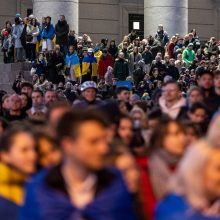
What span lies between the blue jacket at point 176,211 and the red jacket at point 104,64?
2619cm

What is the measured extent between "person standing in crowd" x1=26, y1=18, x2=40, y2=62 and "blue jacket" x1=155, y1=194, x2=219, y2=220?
27.0 meters

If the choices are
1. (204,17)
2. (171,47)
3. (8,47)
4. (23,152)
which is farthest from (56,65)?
(23,152)

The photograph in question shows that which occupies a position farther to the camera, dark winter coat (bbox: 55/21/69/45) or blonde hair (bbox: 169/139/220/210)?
dark winter coat (bbox: 55/21/69/45)

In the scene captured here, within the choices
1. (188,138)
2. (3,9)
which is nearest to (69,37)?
(3,9)

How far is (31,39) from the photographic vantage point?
3225cm

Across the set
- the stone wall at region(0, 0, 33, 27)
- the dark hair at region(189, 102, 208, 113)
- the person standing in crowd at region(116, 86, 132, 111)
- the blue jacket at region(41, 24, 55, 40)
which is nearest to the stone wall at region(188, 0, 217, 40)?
the stone wall at region(0, 0, 33, 27)

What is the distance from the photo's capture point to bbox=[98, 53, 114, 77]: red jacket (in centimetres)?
3163

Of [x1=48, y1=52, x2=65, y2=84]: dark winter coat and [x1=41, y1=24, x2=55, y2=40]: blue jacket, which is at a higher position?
[x1=41, y1=24, x2=55, y2=40]: blue jacket

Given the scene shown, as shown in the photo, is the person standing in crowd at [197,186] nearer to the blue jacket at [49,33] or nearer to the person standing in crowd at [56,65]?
the person standing in crowd at [56,65]

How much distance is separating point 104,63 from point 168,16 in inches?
367

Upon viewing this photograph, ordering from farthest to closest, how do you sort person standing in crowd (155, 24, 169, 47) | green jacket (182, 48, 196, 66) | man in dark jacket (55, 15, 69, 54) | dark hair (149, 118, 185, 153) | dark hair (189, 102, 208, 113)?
1. person standing in crowd (155, 24, 169, 47)
2. man in dark jacket (55, 15, 69, 54)
3. green jacket (182, 48, 196, 66)
4. dark hair (189, 102, 208, 113)
5. dark hair (149, 118, 185, 153)

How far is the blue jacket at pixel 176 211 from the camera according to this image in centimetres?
515

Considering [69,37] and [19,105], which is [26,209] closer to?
[19,105]

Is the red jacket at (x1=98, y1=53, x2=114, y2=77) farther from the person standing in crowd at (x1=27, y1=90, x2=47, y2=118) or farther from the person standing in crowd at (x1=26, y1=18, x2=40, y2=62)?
the person standing in crowd at (x1=27, y1=90, x2=47, y2=118)
